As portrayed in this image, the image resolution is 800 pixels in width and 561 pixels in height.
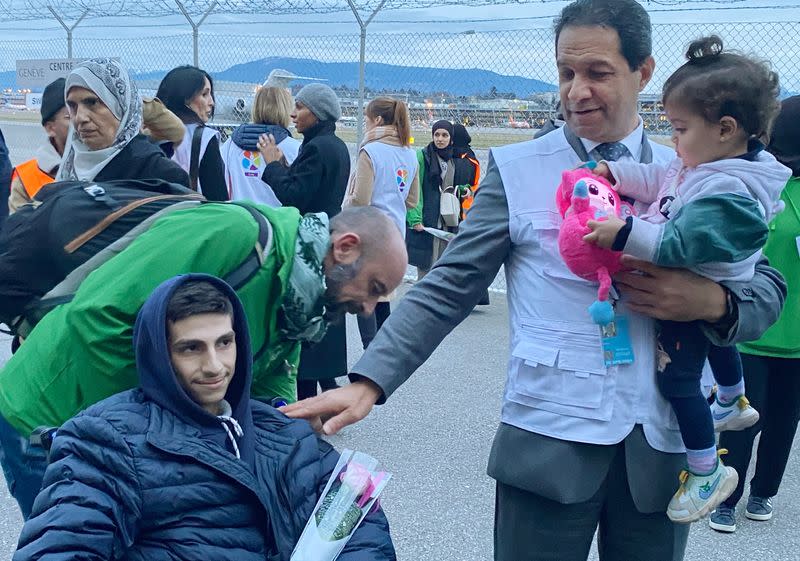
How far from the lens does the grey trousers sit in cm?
200

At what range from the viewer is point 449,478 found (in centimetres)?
439

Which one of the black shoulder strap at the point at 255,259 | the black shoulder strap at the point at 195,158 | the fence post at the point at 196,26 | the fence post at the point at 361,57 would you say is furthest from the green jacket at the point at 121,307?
the fence post at the point at 196,26

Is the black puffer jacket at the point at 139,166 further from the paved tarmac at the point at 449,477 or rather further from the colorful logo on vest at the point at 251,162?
the colorful logo on vest at the point at 251,162

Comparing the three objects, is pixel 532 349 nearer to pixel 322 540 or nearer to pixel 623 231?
pixel 623 231

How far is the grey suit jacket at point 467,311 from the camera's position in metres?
1.94

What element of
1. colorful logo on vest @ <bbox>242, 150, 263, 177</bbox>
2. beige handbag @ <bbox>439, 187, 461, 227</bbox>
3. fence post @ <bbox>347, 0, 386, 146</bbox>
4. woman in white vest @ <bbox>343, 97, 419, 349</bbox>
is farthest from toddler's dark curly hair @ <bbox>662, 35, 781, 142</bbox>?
fence post @ <bbox>347, 0, 386, 146</bbox>

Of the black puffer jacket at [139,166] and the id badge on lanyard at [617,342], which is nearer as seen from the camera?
the id badge on lanyard at [617,342]

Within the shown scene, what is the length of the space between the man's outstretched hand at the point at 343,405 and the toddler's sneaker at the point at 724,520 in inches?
104

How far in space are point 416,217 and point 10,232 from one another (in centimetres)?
515

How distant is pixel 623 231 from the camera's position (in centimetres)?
185

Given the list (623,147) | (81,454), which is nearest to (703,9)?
(623,147)

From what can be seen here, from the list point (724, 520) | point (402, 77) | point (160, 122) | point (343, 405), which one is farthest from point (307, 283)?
point (402, 77)

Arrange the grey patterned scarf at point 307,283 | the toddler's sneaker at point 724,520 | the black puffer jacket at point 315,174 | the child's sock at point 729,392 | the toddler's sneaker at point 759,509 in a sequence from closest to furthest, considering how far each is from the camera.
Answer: the grey patterned scarf at point 307,283, the child's sock at point 729,392, the toddler's sneaker at point 724,520, the toddler's sneaker at point 759,509, the black puffer jacket at point 315,174

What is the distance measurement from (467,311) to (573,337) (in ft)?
1.04
